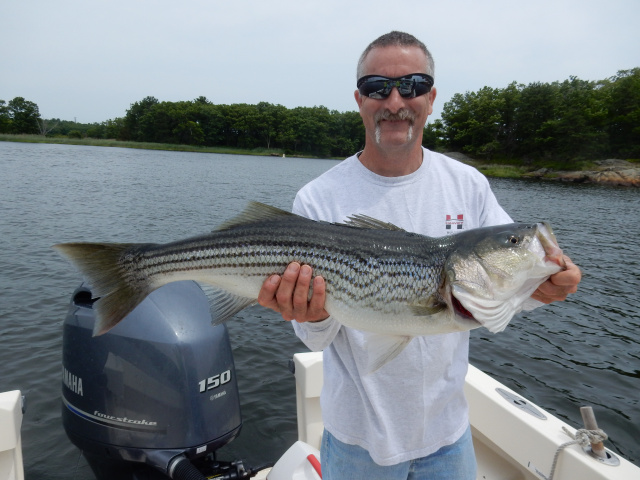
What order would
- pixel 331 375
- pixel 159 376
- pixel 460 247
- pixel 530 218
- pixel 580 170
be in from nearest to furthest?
1. pixel 460 247
2. pixel 331 375
3. pixel 159 376
4. pixel 530 218
5. pixel 580 170

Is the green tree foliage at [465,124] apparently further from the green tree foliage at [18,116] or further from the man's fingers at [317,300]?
the man's fingers at [317,300]

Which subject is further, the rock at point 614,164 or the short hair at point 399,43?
the rock at point 614,164

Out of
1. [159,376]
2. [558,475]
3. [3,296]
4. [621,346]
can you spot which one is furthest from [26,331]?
[621,346]

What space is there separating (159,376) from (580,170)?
215 ft

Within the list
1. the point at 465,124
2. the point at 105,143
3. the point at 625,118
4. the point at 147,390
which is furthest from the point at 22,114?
the point at 147,390

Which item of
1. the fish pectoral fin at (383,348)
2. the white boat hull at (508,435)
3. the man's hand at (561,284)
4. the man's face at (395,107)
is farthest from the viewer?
the white boat hull at (508,435)

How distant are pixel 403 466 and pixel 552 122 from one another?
7551 centimetres

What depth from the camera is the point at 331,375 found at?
9.54ft

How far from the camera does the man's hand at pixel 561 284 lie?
Result: 2.47 m

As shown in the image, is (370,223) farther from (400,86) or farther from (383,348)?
(400,86)

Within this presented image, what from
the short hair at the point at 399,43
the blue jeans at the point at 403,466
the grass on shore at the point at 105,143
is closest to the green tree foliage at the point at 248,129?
the grass on shore at the point at 105,143

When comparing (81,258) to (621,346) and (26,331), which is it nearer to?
(26,331)

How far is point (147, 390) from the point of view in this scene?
12.7 feet

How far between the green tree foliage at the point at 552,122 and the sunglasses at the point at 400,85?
70829 millimetres
